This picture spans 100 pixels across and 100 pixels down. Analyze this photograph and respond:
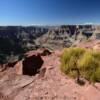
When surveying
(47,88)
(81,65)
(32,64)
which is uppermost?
(81,65)

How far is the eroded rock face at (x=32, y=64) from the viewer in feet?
47.9

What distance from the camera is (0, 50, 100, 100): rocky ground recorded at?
8.77m

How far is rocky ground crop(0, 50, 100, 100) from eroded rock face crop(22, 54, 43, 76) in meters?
2.40

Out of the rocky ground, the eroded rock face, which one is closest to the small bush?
the rocky ground

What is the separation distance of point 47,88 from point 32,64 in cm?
587

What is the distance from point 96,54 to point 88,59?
960 mm

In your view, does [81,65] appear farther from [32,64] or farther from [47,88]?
[32,64]

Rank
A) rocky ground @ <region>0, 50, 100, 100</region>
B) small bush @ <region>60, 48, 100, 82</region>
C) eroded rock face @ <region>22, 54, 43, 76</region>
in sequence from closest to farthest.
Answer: rocky ground @ <region>0, 50, 100, 100</region>, small bush @ <region>60, 48, 100, 82</region>, eroded rock face @ <region>22, 54, 43, 76</region>

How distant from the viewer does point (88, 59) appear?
10.6m

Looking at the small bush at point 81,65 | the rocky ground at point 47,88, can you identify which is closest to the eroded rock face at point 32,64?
the rocky ground at point 47,88

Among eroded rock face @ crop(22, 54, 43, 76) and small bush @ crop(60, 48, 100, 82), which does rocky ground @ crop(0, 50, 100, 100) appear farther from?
eroded rock face @ crop(22, 54, 43, 76)

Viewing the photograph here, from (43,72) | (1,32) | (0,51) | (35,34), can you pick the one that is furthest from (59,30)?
(43,72)

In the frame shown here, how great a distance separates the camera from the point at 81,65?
10.6m

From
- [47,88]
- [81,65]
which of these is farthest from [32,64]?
[47,88]
